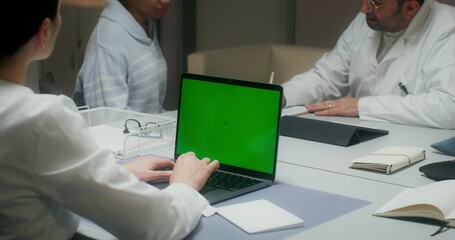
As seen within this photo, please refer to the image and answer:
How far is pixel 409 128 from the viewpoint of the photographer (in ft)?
7.96

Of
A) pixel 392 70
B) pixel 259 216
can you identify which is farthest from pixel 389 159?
pixel 392 70

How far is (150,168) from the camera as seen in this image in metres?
1.70

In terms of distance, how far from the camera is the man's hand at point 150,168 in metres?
1.65

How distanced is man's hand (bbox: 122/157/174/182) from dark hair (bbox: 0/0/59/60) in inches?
21.8

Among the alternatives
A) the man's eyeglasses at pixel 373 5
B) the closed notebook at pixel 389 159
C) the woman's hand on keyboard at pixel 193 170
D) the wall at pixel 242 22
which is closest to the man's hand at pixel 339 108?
the man's eyeglasses at pixel 373 5

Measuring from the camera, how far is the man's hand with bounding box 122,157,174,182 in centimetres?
165

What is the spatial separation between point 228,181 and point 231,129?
0.13 m

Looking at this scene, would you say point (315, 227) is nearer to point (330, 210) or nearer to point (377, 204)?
point (330, 210)

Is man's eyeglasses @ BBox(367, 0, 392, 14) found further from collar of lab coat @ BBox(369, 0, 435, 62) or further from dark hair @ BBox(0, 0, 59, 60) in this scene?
dark hair @ BBox(0, 0, 59, 60)

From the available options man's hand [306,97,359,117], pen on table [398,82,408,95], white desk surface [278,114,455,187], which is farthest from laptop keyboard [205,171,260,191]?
pen on table [398,82,408,95]

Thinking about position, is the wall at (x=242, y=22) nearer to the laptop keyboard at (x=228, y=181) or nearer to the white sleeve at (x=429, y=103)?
the white sleeve at (x=429, y=103)

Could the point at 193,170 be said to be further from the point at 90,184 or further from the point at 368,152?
the point at 368,152

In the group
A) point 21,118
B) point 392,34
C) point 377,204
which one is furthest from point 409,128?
point 21,118

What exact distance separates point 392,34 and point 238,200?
1555 mm
